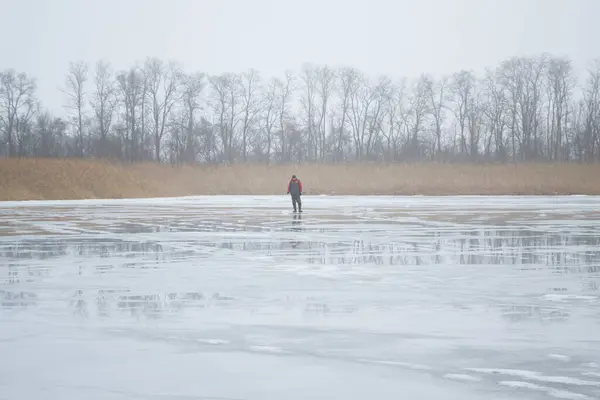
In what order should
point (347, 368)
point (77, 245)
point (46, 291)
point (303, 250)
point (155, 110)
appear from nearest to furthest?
1. point (347, 368)
2. point (46, 291)
3. point (303, 250)
4. point (77, 245)
5. point (155, 110)

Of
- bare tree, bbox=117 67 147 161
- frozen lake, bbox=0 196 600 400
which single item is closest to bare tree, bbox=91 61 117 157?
bare tree, bbox=117 67 147 161

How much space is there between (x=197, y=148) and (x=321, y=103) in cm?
1421

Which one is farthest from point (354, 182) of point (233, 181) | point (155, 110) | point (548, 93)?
point (548, 93)

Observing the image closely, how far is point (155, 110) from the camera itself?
271 ft

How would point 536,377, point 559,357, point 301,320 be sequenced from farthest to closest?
point 301,320 → point 559,357 → point 536,377

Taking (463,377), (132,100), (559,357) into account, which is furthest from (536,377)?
(132,100)

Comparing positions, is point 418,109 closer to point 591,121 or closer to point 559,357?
point 591,121

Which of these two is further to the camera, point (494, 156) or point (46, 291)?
point (494, 156)

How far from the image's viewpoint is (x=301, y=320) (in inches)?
300

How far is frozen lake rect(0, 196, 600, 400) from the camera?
5273 millimetres

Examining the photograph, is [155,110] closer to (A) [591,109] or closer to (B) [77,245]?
(A) [591,109]

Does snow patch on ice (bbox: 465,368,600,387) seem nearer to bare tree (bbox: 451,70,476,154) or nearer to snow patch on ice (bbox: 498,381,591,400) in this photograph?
snow patch on ice (bbox: 498,381,591,400)

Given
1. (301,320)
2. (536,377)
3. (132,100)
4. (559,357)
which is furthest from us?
(132,100)

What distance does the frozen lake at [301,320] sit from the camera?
5.27 meters
